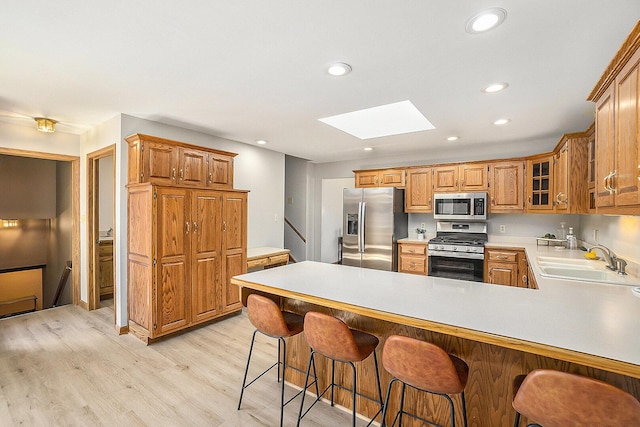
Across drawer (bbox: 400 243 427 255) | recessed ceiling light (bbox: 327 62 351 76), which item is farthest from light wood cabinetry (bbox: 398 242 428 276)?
recessed ceiling light (bbox: 327 62 351 76)

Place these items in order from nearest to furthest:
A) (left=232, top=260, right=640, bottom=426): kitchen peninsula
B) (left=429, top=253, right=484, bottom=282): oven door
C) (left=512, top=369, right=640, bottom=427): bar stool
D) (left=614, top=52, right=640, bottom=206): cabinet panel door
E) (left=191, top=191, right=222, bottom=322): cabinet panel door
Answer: (left=512, top=369, right=640, bottom=427): bar stool
(left=232, top=260, right=640, bottom=426): kitchen peninsula
(left=614, top=52, right=640, bottom=206): cabinet panel door
(left=191, top=191, right=222, bottom=322): cabinet panel door
(left=429, top=253, right=484, bottom=282): oven door

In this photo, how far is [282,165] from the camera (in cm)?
555

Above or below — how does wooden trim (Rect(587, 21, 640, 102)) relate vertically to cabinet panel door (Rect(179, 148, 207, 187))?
above

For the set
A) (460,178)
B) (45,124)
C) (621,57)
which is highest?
(45,124)

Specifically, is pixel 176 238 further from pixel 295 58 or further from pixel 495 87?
pixel 495 87

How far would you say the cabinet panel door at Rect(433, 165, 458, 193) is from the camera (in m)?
4.91

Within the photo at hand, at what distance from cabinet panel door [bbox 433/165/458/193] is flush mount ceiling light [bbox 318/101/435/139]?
121 cm

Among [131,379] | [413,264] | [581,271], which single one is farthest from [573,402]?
[413,264]

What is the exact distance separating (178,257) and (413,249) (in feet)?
11.3

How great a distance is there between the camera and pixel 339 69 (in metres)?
2.29

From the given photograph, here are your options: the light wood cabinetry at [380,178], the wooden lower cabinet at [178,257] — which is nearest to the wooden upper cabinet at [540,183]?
the light wood cabinetry at [380,178]

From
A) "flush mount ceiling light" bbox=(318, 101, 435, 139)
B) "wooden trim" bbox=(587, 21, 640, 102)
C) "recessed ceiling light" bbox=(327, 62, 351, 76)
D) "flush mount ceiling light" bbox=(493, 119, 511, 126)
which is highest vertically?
"flush mount ceiling light" bbox=(318, 101, 435, 139)

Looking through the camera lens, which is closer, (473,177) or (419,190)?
(473,177)

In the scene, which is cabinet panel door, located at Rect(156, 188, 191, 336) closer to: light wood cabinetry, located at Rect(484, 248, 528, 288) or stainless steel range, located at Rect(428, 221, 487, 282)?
stainless steel range, located at Rect(428, 221, 487, 282)
